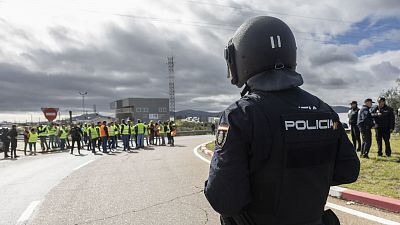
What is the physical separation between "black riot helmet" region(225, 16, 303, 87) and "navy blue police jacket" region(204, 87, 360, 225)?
0.14m

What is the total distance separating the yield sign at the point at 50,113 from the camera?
2950 cm

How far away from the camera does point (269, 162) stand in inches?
70.1

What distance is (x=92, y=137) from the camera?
2312 centimetres

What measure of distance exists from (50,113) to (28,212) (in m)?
24.4

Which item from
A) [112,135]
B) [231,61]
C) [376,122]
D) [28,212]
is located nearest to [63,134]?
[112,135]

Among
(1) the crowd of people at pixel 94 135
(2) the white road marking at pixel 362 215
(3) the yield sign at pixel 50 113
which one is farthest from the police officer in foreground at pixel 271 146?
(3) the yield sign at pixel 50 113

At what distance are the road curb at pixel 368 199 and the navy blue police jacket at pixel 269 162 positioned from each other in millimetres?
4812

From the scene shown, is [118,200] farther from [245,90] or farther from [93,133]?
[93,133]

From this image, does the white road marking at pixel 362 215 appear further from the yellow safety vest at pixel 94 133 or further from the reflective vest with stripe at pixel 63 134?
the reflective vest with stripe at pixel 63 134

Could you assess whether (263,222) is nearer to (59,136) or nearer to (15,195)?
(15,195)

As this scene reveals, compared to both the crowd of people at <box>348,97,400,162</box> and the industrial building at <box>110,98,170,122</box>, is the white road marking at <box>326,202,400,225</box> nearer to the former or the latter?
the crowd of people at <box>348,97,400,162</box>

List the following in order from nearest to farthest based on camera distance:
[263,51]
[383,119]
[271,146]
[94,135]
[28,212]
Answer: [271,146], [263,51], [28,212], [383,119], [94,135]

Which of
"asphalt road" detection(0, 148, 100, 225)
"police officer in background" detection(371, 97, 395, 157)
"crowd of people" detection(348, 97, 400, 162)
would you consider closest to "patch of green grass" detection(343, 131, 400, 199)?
"crowd of people" detection(348, 97, 400, 162)

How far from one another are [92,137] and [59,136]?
481 centimetres
